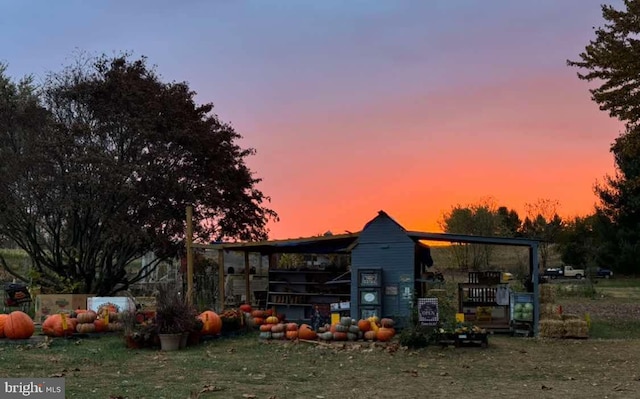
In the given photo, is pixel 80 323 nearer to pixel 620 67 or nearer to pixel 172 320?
pixel 172 320

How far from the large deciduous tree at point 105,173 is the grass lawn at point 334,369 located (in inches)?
229

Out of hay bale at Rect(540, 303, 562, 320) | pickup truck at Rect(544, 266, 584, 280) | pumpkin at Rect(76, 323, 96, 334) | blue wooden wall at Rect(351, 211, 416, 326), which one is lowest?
pickup truck at Rect(544, 266, 584, 280)

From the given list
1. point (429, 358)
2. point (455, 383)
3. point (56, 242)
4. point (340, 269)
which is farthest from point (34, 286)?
point (455, 383)

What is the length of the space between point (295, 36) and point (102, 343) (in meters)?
8.80

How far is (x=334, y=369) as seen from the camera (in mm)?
10188

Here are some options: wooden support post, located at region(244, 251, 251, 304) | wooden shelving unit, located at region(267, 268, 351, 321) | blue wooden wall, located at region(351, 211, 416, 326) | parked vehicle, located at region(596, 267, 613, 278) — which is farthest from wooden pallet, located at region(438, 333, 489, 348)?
parked vehicle, located at region(596, 267, 613, 278)

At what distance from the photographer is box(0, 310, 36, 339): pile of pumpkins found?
533 inches

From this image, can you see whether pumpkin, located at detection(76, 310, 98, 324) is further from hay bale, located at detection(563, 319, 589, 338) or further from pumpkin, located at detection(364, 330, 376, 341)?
hay bale, located at detection(563, 319, 589, 338)

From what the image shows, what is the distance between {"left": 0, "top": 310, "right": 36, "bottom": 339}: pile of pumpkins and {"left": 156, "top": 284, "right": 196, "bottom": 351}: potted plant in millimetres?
2893

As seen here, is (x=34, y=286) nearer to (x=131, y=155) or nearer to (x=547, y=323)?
(x=131, y=155)

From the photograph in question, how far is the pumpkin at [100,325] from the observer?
1491cm

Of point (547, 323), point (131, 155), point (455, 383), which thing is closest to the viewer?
point (455, 383)

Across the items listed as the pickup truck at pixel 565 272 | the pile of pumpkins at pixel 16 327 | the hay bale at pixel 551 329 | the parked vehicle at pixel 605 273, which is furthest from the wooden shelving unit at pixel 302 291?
the pickup truck at pixel 565 272

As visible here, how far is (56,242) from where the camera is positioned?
20.1 metres
